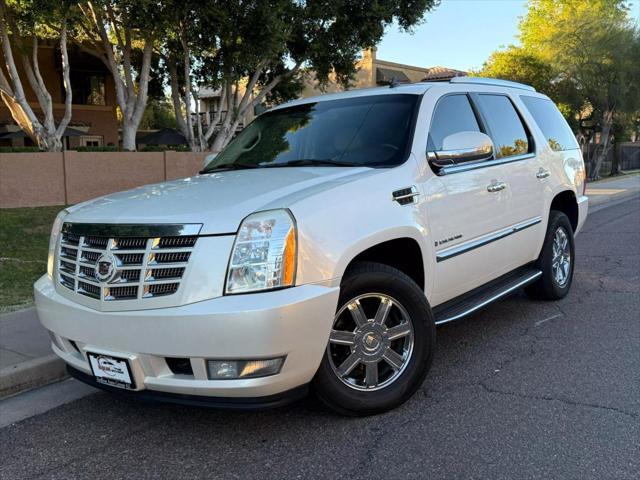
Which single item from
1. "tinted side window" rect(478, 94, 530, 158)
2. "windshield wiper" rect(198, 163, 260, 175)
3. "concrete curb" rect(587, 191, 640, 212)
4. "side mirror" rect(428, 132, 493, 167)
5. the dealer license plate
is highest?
"tinted side window" rect(478, 94, 530, 158)

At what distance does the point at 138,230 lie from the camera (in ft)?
9.81

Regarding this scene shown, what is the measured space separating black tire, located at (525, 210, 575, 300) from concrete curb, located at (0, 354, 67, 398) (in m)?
4.15

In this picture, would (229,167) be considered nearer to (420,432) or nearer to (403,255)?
(403,255)

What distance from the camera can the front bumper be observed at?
2773mm

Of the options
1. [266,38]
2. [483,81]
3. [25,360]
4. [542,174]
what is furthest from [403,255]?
[266,38]

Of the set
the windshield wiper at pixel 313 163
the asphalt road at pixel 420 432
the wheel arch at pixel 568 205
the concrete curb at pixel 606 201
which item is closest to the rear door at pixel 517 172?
the wheel arch at pixel 568 205

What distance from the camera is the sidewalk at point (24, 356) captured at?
414 centimetres

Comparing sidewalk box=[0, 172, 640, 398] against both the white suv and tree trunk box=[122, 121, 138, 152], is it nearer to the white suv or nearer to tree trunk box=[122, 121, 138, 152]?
the white suv

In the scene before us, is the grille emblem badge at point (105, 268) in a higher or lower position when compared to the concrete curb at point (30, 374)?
higher

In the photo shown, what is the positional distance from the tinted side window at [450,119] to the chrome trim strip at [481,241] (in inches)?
27.1

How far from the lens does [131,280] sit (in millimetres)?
2975

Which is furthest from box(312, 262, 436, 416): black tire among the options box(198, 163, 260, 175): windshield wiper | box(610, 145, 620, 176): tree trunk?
box(610, 145, 620, 176): tree trunk

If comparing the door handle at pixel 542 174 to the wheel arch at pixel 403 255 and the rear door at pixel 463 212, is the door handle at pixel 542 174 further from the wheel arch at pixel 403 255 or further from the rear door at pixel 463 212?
the wheel arch at pixel 403 255

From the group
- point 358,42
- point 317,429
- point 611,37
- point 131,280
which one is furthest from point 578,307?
point 611,37
